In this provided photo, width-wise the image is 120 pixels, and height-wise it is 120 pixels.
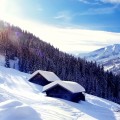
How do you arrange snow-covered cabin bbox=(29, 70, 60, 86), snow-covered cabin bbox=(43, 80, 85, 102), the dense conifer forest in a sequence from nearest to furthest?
snow-covered cabin bbox=(43, 80, 85, 102) < snow-covered cabin bbox=(29, 70, 60, 86) < the dense conifer forest

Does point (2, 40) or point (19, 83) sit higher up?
point (2, 40)

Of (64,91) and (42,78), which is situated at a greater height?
(42,78)

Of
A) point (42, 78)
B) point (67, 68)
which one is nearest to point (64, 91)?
point (42, 78)

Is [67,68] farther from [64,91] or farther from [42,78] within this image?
[64,91]

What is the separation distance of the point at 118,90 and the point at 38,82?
55181 millimetres

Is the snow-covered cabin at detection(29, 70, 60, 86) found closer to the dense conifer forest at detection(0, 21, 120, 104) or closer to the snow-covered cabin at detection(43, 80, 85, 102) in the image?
the snow-covered cabin at detection(43, 80, 85, 102)

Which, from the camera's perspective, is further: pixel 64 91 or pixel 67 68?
pixel 67 68

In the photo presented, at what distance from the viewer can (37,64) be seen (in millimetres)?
108312

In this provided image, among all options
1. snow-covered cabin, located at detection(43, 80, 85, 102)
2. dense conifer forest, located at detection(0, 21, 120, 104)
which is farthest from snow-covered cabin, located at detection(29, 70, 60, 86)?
dense conifer forest, located at detection(0, 21, 120, 104)

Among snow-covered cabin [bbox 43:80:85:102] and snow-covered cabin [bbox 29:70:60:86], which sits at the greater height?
snow-covered cabin [bbox 29:70:60:86]

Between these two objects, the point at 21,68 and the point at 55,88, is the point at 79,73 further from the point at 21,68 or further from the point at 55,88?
the point at 55,88

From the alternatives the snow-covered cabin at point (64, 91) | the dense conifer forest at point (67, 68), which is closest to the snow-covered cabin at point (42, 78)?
the snow-covered cabin at point (64, 91)

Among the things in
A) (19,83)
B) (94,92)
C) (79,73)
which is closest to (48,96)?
(19,83)

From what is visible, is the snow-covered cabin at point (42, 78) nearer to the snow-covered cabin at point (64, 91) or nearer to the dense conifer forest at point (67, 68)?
the snow-covered cabin at point (64, 91)
